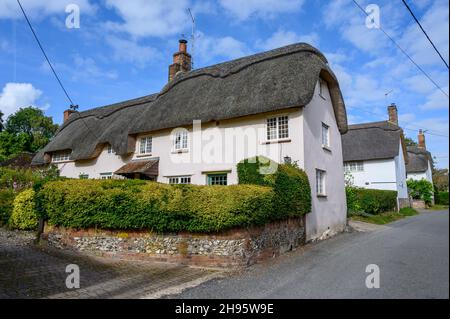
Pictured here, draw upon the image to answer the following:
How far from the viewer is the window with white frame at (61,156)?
22.7 meters

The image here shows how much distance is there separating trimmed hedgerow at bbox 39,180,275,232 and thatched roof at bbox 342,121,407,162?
22.3 meters

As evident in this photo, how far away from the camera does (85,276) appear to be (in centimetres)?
792

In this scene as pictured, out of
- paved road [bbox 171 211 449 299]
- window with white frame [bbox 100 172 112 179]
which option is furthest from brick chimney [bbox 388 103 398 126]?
window with white frame [bbox 100 172 112 179]

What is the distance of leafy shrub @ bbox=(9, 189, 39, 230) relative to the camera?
42.2ft

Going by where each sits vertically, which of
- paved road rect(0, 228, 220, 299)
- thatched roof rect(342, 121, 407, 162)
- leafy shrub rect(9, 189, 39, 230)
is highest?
thatched roof rect(342, 121, 407, 162)

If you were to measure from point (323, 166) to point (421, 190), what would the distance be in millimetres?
23879

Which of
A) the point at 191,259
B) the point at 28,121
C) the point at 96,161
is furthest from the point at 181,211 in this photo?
the point at 28,121

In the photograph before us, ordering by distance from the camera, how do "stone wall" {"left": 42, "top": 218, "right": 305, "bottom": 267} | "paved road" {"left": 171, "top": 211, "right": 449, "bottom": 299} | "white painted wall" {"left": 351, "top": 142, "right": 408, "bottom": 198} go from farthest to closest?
"white painted wall" {"left": 351, "top": 142, "right": 408, "bottom": 198}
"stone wall" {"left": 42, "top": 218, "right": 305, "bottom": 267}
"paved road" {"left": 171, "top": 211, "right": 449, "bottom": 299}

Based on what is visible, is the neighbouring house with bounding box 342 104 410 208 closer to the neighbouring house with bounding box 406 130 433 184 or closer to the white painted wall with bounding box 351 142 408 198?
the white painted wall with bounding box 351 142 408 198

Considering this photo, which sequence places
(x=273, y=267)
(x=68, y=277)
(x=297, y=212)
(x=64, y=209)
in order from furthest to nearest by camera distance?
(x=297, y=212) < (x=64, y=209) < (x=273, y=267) < (x=68, y=277)
